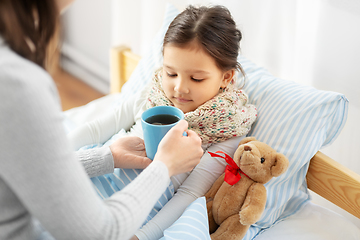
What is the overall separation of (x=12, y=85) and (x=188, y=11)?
27.3 inches

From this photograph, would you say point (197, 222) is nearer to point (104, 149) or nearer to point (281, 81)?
point (104, 149)

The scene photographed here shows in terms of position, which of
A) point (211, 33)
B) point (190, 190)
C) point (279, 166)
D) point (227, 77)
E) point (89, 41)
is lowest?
point (89, 41)

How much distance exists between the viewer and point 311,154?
3.07ft

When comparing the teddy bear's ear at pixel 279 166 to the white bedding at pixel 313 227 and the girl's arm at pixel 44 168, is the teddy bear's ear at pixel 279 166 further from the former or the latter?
the girl's arm at pixel 44 168

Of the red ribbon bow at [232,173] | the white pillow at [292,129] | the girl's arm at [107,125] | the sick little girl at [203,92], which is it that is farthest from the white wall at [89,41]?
the red ribbon bow at [232,173]

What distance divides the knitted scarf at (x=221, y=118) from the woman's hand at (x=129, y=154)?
17cm

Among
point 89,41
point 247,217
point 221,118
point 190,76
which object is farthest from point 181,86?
point 89,41

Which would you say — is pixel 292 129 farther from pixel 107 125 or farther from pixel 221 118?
pixel 107 125

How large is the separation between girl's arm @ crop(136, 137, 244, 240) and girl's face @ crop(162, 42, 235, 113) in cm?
16

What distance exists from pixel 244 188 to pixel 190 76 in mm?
356

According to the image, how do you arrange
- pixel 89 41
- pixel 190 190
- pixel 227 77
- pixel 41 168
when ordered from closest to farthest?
pixel 41 168 → pixel 190 190 → pixel 227 77 → pixel 89 41

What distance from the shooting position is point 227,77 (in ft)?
3.42

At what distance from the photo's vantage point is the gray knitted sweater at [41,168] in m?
0.46

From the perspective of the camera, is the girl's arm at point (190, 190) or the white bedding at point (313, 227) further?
the white bedding at point (313, 227)
